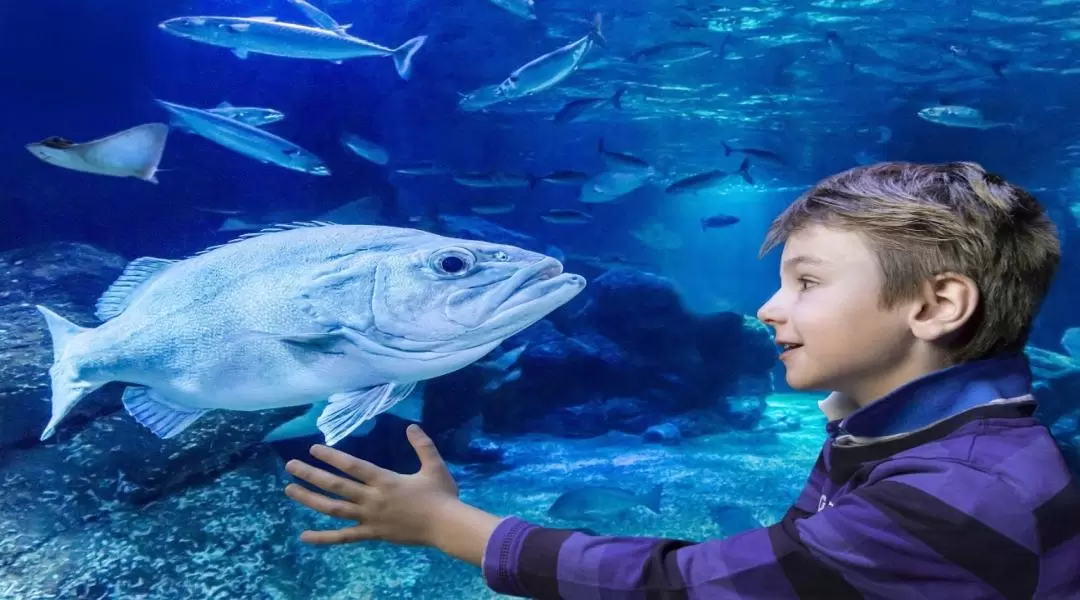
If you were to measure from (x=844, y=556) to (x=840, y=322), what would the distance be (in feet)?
1.39

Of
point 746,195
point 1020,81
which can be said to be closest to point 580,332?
point 1020,81

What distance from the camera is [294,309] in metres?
2.13

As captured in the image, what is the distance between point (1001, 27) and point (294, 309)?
8724mm

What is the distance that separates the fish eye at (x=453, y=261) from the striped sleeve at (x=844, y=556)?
1.13 meters

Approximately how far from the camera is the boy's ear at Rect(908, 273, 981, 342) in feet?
3.44

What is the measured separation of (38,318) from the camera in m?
3.88

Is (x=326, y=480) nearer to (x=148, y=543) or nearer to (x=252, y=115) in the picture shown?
(x=148, y=543)

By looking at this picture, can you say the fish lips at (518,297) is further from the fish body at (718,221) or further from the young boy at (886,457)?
the fish body at (718,221)

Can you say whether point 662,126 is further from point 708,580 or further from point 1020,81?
point 708,580

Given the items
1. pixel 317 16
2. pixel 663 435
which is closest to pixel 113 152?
pixel 317 16

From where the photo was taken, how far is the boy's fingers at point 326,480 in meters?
1.07

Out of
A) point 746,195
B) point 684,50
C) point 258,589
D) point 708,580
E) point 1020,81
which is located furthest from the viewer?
point 746,195

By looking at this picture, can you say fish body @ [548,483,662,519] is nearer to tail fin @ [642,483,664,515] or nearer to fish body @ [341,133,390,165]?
tail fin @ [642,483,664,515]

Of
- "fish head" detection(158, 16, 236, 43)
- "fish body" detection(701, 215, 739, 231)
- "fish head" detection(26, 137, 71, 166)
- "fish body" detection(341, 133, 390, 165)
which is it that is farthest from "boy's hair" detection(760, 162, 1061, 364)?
"fish body" detection(701, 215, 739, 231)
